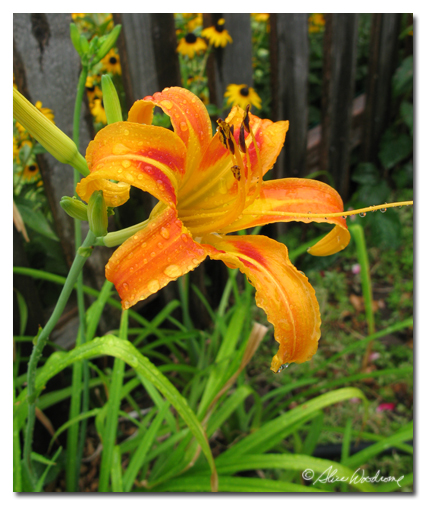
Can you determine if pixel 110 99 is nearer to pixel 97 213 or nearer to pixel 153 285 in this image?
pixel 97 213

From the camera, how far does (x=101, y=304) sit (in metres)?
0.96

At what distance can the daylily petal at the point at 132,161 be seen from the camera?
43cm

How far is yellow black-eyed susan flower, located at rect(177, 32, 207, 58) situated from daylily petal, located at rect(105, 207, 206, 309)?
98cm

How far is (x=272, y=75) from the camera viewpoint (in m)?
1.57

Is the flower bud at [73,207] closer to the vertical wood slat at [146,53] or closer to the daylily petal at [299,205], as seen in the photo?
the daylily petal at [299,205]

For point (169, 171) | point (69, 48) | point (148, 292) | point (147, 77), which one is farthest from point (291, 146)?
point (148, 292)

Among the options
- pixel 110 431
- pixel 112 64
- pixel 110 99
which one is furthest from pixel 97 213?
pixel 112 64

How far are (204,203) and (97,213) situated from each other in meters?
0.18

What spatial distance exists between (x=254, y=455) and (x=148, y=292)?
2.28 ft

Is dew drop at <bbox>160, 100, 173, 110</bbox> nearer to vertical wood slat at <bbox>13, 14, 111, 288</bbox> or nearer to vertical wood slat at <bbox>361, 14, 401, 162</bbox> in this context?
vertical wood slat at <bbox>13, 14, 111, 288</bbox>

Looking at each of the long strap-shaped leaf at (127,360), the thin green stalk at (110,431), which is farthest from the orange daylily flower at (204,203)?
the thin green stalk at (110,431)

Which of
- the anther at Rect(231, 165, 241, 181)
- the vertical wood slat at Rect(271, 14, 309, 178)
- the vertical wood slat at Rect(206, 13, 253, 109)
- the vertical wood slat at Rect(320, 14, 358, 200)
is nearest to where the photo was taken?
the anther at Rect(231, 165, 241, 181)

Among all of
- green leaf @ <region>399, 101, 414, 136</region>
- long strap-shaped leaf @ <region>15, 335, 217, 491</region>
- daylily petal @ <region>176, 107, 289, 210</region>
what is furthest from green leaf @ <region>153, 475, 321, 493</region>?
green leaf @ <region>399, 101, 414, 136</region>

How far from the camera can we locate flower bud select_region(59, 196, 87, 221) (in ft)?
1.57
